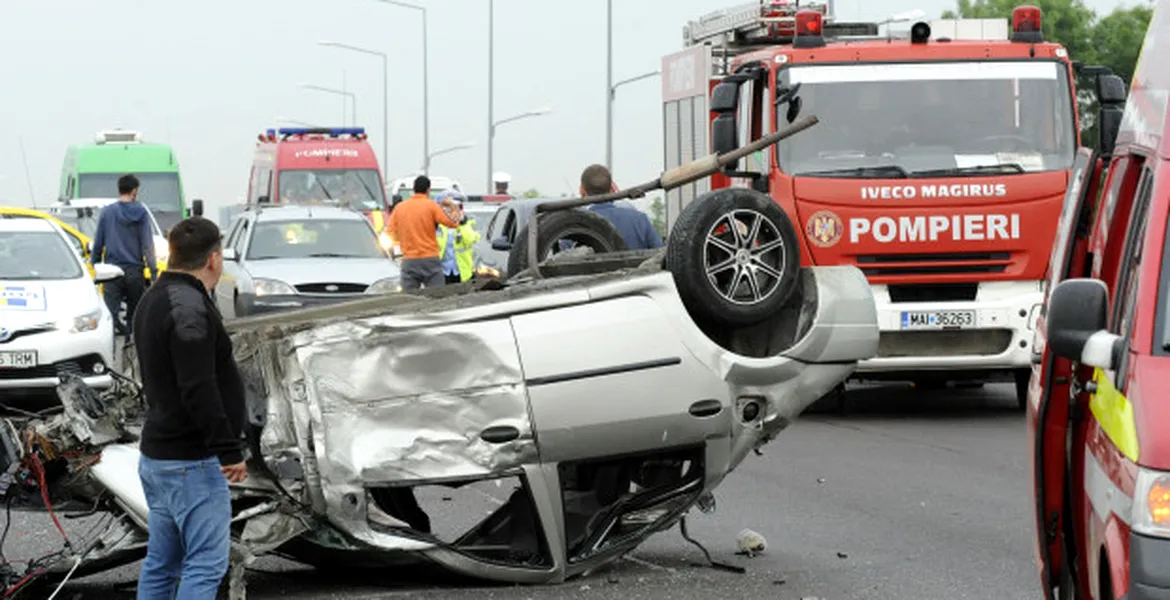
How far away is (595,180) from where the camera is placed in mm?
13141

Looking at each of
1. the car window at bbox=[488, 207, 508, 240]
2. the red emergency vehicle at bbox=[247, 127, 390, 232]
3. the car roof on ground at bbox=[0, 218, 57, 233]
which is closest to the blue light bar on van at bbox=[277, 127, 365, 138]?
the red emergency vehicle at bbox=[247, 127, 390, 232]

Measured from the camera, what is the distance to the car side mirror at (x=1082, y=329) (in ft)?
18.0

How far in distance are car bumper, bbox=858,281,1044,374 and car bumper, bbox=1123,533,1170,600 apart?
413 inches

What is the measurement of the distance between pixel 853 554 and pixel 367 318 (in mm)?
2646

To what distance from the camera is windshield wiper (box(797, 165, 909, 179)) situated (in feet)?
50.9

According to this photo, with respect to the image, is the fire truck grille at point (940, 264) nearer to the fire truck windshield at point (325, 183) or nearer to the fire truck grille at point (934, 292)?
the fire truck grille at point (934, 292)

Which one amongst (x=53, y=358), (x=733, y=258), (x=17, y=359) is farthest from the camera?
(x=53, y=358)

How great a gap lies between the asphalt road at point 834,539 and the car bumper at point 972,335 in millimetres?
632

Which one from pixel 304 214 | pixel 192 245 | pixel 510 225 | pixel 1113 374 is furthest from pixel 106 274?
pixel 1113 374

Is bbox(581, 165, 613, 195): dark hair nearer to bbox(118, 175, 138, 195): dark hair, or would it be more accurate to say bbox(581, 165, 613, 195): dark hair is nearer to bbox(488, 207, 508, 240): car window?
bbox(118, 175, 138, 195): dark hair

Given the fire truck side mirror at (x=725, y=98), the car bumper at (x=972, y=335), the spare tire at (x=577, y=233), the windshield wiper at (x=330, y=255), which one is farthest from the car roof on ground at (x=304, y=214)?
the spare tire at (x=577, y=233)

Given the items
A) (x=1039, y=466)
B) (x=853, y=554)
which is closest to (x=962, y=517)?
(x=853, y=554)

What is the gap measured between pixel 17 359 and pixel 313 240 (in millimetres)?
7009

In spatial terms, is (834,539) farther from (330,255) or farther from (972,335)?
(330,255)
